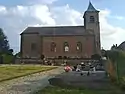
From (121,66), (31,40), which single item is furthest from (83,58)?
(121,66)

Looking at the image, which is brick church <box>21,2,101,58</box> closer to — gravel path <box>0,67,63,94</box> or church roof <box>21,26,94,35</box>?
church roof <box>21,26,94,35</box>

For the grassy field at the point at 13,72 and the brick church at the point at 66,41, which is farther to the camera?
the brick church at the point at 66,41

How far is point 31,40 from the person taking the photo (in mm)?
83188

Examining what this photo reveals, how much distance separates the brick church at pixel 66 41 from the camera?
79250 millimetres

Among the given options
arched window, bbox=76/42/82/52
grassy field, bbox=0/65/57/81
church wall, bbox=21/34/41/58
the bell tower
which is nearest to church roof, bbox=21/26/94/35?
church wall, bbox=21/34/41/58

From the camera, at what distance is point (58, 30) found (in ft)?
277

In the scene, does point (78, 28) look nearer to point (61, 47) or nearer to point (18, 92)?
point (61, 47)

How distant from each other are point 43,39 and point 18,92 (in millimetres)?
69828

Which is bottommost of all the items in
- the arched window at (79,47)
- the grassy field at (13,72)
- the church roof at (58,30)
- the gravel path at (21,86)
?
the gravel path at (21,86)

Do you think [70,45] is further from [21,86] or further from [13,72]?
[21,86]

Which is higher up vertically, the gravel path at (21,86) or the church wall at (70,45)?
the church wall at (70,45)

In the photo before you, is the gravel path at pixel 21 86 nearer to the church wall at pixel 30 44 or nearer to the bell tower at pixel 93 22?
the bell tower at pixel 93 22

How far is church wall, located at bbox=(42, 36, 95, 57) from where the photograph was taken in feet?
259

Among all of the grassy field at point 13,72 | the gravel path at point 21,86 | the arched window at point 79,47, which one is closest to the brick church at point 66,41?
the arched window at point 79,47
